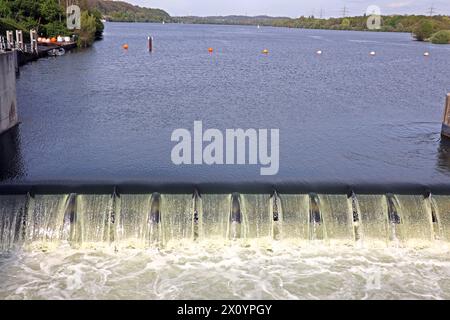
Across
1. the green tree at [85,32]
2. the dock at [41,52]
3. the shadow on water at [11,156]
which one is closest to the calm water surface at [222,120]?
the shadow on water at [11,156]

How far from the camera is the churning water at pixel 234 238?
14.0 meters

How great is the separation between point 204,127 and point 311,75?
25.1 meters

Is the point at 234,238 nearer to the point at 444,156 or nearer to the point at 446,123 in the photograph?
the point at 444,156

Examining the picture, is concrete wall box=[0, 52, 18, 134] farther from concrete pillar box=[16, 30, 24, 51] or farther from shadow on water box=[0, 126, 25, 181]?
concrete pillar box=[16, 30, 24, 51]

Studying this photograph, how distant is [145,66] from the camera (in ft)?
174

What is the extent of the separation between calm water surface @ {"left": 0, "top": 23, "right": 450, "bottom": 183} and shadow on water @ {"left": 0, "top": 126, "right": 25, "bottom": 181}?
0.14ft

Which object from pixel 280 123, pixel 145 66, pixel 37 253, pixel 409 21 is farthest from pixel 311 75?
pixel 409 21

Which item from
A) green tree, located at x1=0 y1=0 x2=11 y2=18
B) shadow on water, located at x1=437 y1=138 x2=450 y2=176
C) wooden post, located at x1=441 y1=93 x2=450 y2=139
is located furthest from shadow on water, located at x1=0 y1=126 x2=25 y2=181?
green tree, located at x1=0 y1=0 x2=11 y2=18

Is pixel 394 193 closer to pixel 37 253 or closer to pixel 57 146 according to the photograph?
pixel 37 253

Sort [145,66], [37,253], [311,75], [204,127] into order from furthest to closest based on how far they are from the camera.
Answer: [145,66], [311,75], [204,127], [37,253]

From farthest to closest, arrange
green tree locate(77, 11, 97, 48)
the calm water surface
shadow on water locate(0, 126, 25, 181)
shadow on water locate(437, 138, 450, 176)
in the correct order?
green tree locate(77, 11, 97, 48), shadow on water locate(437, 138, 450, 176), the calm water surface, shadow on water locate(0, 126, 25, 181)

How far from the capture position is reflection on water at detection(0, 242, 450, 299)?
13242 millimetres

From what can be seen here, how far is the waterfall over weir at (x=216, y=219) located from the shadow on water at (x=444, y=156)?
623cm

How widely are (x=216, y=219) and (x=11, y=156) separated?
10416mm
